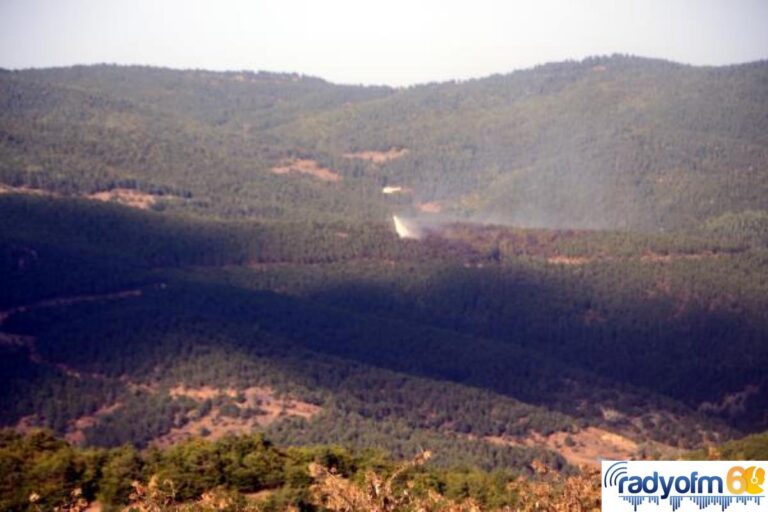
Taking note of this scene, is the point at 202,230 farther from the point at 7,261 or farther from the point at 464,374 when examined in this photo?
the point at 464,374

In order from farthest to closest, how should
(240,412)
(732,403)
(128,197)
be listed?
(128,197) → (732,403) → (240,412)

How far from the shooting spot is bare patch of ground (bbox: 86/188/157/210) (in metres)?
178

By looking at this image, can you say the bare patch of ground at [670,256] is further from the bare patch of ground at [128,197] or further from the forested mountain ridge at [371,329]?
the bare patch of ground at [128,197]

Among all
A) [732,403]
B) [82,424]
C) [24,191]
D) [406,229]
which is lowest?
[732,403]

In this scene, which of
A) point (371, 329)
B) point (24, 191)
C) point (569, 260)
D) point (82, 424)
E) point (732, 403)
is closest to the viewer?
point (82, 424)

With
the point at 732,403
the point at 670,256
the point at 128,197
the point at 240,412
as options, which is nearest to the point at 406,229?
the point at 670,256

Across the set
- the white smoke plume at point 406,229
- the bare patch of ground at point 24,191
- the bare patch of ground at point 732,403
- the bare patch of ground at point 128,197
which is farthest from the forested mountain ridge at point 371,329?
the white smoke plume at point 406,229

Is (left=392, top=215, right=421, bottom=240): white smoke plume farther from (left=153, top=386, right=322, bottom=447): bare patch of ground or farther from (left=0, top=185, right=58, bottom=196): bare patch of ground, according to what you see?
(left=153, top=386, right=322, bottom=447): bare patch of ground

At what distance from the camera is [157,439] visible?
82.2 metres

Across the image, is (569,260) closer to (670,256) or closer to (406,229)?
(670,256)

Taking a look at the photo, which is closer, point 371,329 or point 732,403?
point 732,403

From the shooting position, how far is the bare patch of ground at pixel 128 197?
17838 centimetres

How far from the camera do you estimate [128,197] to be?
181500mm

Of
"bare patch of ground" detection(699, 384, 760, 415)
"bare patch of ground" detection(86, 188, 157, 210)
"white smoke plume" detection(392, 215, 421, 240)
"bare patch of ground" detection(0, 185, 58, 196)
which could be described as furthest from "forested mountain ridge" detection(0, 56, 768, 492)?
"white smoke plume" detection(392, 215, 421, 240)
